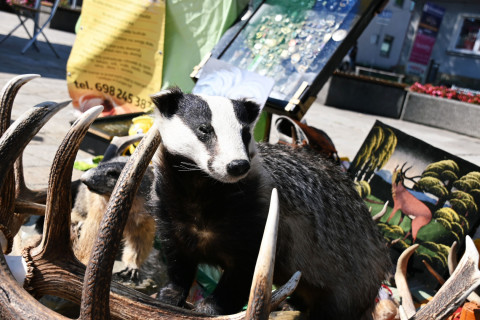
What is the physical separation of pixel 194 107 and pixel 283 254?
25.1 inches

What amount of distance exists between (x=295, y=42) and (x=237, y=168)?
2325 mm

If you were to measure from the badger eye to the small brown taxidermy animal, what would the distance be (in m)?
0.94

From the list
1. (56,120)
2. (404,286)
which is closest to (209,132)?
(404,286)

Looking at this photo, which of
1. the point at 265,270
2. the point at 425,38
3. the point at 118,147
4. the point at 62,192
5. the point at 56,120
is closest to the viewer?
the point at 265,270

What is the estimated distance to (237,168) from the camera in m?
1.48

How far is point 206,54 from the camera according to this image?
3.89 metres

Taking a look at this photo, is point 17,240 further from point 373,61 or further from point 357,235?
point 373,61

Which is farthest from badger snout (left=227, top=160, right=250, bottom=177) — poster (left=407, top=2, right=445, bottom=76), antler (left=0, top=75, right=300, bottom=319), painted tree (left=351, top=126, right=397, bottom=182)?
poster (left=407, top=2, right=445, bottom=76)

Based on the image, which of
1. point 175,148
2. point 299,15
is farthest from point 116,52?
point 175,148

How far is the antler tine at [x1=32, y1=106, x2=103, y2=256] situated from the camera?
4.12 ft

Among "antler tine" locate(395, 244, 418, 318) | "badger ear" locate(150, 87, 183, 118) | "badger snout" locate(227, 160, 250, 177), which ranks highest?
"badger ear" locate(150, 87, 183, 118)

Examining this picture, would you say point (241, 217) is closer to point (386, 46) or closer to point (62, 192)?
point (62, 192)

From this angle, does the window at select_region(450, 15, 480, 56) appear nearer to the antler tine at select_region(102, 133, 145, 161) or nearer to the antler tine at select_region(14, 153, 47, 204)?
the antler tine at select_region(102, 133, 145, 161)

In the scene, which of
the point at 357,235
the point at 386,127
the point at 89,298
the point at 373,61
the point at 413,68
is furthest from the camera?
the point at 373,61
